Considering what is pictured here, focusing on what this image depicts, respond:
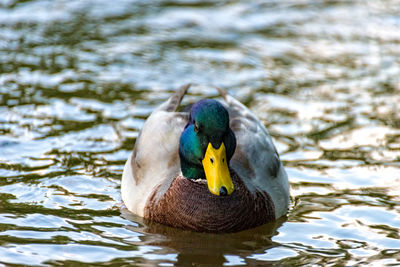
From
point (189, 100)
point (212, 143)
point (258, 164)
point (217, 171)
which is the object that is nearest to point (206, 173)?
point (217, 171)

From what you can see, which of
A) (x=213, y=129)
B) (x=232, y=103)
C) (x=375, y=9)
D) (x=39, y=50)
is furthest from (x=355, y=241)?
(x=375, y=9)

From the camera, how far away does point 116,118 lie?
9.17m

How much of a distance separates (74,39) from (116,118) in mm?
2802

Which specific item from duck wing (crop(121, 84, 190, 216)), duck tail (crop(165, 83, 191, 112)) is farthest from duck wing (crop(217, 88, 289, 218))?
duck tail (crop(165, 83, 191, 112))

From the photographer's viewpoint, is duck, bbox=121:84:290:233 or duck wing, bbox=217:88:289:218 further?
duck wing, bbox=217:88:289:218

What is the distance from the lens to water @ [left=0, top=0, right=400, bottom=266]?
248 inches

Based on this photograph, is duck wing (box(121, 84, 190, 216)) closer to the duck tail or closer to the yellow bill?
the duck tail

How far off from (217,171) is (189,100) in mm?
3916

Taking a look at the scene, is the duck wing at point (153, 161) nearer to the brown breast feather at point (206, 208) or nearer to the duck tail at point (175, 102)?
the brown breast feather at point (206, 208)

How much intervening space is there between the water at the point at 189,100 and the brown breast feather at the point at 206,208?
4.3 inches

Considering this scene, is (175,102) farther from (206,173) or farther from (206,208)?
(206,173)

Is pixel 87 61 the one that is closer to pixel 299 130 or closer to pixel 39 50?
pixel 39 50

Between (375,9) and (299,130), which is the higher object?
(375,9)

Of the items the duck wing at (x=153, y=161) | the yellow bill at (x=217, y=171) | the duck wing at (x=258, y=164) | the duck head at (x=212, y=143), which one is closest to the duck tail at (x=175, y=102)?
the duck wing at (x=153, y=161)
